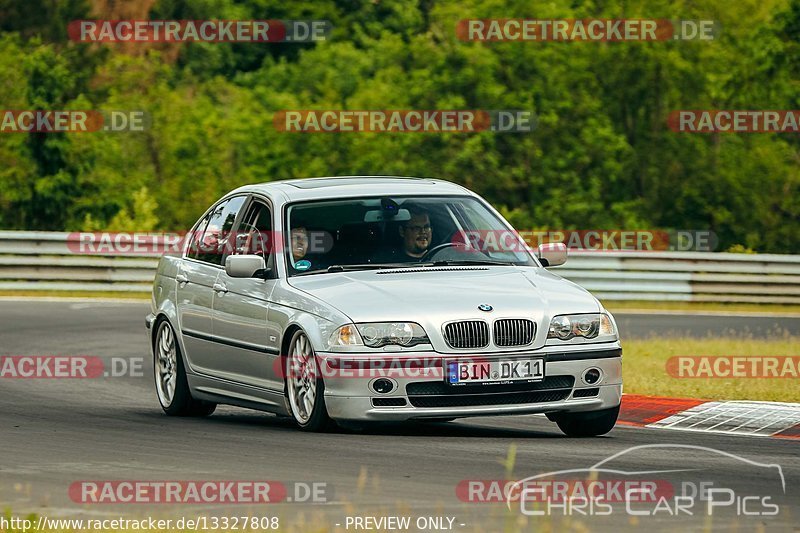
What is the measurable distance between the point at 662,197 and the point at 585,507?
48.7 meters

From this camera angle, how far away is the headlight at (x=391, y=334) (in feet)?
33.3

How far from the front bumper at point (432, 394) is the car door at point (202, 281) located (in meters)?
2.01

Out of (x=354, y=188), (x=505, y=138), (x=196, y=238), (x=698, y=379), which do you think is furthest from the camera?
(x=505, y=138)

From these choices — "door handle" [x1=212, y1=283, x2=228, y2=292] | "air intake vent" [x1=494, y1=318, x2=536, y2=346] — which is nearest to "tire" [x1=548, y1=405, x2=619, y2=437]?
"air intake vent" [x1=494, y1=318, x2=536, y2=346]

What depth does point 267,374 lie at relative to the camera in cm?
1117

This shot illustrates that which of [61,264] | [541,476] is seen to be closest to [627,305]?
[61,264]

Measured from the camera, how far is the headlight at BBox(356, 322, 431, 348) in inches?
400

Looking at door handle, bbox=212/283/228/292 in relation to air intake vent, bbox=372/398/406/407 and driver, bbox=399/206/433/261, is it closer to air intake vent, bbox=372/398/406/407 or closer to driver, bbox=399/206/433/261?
driver, bbox=399/206/433/261

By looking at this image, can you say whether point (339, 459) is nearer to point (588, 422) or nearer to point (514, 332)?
point (514, 332)

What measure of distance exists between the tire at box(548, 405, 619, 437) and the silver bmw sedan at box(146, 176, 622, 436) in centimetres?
1

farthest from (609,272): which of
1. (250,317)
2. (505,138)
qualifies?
(505,138)

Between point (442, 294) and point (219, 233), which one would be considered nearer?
point (442, 294)

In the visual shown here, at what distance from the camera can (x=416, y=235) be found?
1154 cm

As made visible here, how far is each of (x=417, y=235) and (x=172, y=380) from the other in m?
2.50
